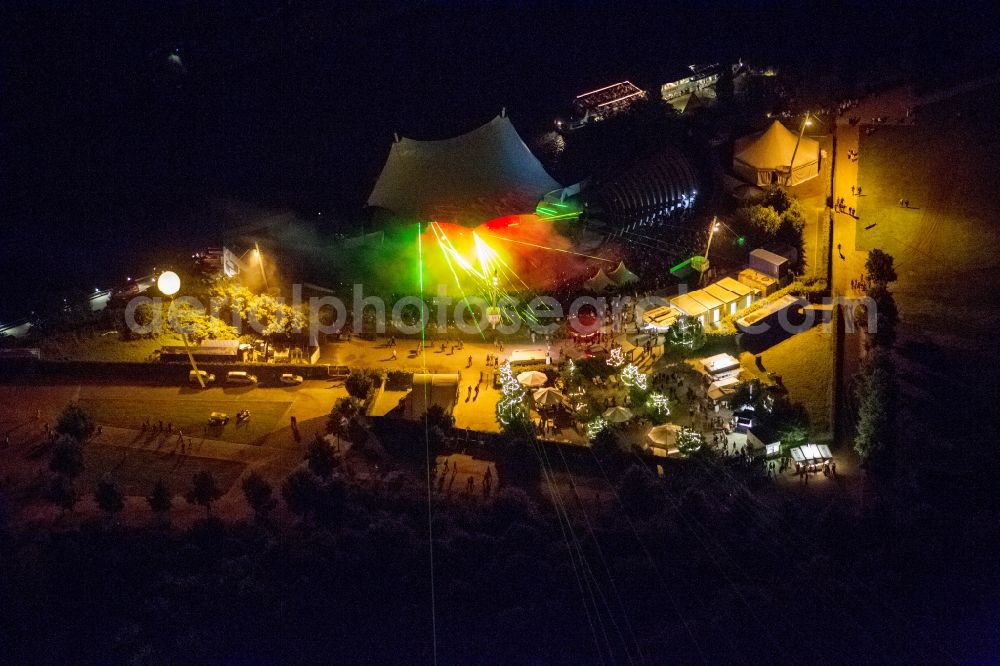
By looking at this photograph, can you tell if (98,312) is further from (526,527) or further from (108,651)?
(526,527)

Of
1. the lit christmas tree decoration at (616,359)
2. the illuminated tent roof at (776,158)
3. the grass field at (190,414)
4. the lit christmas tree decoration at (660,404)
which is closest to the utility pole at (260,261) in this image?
the grass field at (190,414)

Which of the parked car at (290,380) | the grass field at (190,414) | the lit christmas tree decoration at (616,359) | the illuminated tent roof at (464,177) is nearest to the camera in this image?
the grass field at (190,414)

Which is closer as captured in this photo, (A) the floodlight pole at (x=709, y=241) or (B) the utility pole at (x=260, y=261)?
(A) the floodlight pole at (x=709, y=241)

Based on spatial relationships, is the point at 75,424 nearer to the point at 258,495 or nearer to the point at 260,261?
the point at 258,495

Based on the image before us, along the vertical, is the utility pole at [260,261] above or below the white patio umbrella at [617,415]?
above

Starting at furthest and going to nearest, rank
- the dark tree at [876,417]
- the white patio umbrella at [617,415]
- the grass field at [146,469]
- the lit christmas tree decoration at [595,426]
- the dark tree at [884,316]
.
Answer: the dark tree at [884,316] → the white patio umbrella at [617,415] → the grass field at [146,469] → the lit christmas tree decoration at [595,426] → the dark tree at [876,417]

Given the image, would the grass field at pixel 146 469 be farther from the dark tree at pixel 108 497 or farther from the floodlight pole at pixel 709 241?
the floodlight pole at pixel 709 241
